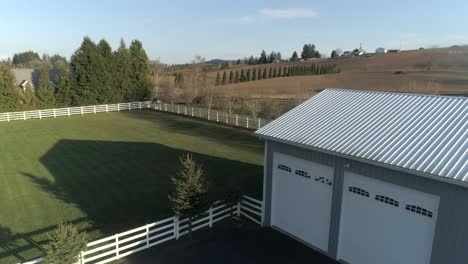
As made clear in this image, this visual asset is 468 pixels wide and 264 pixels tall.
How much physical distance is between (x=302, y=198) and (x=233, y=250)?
2.69m

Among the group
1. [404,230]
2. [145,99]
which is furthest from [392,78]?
[404,230]

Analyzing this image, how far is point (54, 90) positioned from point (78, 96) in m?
2.77

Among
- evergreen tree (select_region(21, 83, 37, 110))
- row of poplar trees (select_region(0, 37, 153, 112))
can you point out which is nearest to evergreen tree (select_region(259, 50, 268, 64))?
row of poplar trees (select_region(0, 37, 153, 112))

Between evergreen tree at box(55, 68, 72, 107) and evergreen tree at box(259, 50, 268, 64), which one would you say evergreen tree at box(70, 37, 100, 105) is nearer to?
evergreen tree at box(55, 68, 72, 107)

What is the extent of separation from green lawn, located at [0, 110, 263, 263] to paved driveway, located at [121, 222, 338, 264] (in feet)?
7.11

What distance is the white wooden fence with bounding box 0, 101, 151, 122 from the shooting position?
114ft

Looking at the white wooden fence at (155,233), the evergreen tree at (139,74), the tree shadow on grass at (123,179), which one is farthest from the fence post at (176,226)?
the evergreen tree at (139,74)

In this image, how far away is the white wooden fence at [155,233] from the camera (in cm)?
970

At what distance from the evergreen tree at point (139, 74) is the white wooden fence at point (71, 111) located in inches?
108

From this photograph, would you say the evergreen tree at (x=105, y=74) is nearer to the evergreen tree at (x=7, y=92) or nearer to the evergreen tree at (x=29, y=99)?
the evergreen tree at (x=29, y=99)

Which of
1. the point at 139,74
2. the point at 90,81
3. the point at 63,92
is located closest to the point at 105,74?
the point at 90,81

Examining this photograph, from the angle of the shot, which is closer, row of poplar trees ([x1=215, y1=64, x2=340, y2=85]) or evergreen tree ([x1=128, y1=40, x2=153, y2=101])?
evergreen tree ([x1=128, y1=40, x2=153, y2=101])

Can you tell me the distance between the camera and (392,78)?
66312mm

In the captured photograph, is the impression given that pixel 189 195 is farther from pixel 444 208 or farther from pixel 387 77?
pixel 387 77
